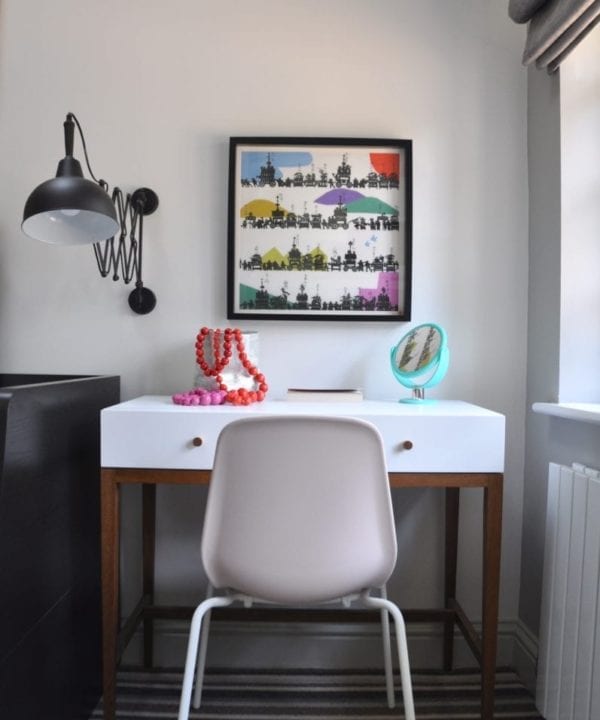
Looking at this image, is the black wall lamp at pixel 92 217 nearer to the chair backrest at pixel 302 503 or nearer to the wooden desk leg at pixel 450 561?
the chair backrest at pixel 302 503

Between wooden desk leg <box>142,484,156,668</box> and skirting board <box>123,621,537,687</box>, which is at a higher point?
wooden desk leg <box>142,484,156,668</box>

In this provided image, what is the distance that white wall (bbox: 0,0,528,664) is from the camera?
67.1 inches

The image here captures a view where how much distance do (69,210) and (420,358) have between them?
1.02m

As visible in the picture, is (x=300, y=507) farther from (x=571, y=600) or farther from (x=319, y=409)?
(x=571, y=600)

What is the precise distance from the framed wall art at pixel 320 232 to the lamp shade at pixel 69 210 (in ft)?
1.43

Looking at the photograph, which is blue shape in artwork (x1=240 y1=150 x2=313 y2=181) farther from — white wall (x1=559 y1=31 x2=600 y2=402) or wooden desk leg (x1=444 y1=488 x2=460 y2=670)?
wooden desk leg (x1=444 y1=488 x2=460 y2=670)

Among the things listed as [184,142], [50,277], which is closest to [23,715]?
[50,277]

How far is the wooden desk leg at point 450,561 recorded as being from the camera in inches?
64.6

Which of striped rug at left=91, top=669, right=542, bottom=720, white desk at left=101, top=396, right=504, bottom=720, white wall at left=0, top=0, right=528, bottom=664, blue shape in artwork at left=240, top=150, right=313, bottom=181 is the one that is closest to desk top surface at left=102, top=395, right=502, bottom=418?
white desk at left=101, top=396, right=504, bottom=720

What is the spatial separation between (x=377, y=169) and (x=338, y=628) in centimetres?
151

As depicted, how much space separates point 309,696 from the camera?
5.10 ft

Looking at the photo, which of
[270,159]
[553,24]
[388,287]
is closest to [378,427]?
[388,287]

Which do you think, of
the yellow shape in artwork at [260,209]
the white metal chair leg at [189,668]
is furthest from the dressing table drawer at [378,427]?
the yellow shape in artwork at [260,209]

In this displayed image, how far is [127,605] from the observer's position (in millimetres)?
1724
